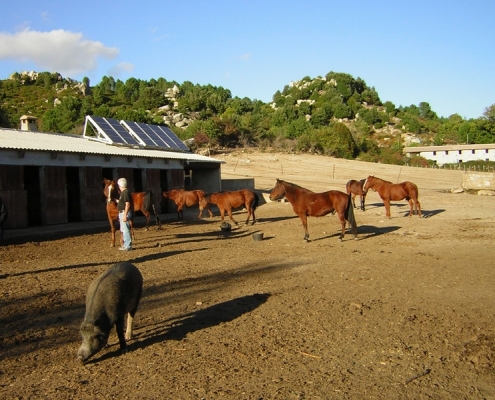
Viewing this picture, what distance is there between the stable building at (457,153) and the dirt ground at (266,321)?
61007 millimetres

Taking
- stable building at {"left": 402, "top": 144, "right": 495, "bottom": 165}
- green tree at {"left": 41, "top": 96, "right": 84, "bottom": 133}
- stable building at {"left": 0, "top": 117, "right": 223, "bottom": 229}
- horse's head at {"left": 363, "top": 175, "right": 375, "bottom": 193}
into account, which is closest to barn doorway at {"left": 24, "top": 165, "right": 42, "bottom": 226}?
stable building at {"left": 0, "top": 117, "right": 223, "bottom": 229}

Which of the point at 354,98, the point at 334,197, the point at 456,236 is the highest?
the point at 354,98

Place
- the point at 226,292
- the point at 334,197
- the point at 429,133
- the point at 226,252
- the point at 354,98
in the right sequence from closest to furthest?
the point at 226,292 → the point at 226,252 → the point at 334,197 → the point at 429,133 → the point at 354,98

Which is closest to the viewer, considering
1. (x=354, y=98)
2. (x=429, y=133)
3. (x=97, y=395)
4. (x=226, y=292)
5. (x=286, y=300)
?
(x=97, y=395)

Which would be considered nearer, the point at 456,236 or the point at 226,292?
the point at 226,292

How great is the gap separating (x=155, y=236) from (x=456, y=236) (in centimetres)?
925

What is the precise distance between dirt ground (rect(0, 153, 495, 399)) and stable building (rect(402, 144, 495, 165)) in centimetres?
6101

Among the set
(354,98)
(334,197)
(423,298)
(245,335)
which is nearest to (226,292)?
(245,335)

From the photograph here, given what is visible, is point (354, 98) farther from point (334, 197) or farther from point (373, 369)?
point (373, 369)

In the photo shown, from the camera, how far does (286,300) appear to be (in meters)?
7.78

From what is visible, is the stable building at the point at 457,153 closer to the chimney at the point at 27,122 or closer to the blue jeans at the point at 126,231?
the chimney at the point at 27,122

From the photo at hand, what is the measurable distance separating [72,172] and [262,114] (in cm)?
7574

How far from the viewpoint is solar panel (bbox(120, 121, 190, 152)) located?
26.4 m

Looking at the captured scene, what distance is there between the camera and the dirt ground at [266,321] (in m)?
4.75
